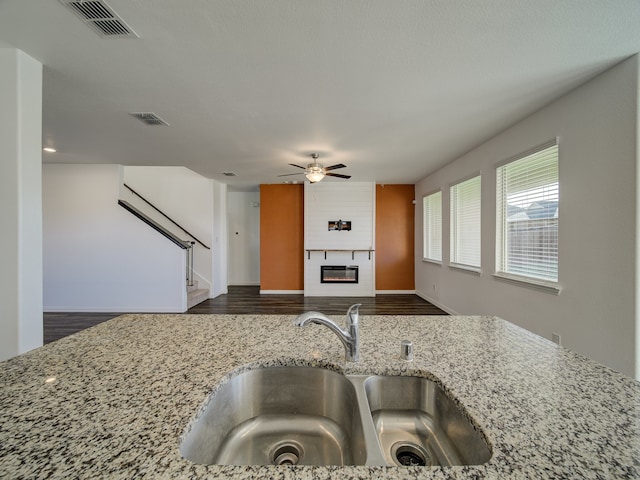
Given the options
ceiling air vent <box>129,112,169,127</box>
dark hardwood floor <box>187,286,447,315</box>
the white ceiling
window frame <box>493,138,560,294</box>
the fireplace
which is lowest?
dark hardwood floor <box>187,286,447,315</box>

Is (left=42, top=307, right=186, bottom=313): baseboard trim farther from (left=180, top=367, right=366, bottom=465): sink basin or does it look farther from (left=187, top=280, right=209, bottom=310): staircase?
(left=180, top=367, right=366, bottom=465): sink basin

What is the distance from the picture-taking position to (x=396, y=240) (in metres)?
6.37

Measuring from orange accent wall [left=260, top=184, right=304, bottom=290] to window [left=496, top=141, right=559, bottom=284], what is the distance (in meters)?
4.05

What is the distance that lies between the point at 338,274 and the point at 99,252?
454 cm

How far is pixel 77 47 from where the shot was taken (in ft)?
5.98

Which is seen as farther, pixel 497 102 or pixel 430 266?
pixel 430 266

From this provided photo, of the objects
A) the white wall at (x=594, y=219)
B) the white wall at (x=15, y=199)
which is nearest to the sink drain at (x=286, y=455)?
the white wall at (x=15, y=199)

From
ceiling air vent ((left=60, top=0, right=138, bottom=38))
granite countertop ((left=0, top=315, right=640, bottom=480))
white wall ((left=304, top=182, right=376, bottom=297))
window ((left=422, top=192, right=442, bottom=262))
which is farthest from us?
white wall ((left=304, top=182, right=376, bottom=297))

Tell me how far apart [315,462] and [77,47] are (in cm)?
279

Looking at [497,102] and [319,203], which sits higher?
[497,102]

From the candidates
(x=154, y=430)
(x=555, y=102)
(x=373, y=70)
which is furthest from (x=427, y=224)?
(x=154, y=430)

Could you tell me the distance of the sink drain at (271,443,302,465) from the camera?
2.77 feet

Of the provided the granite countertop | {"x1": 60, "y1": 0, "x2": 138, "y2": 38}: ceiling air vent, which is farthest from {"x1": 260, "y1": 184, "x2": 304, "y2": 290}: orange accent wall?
the granite countertop

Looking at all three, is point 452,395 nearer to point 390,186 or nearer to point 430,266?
point 430,266
